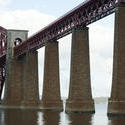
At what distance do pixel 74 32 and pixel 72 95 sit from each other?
9697mm

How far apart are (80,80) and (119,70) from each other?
43.0 feet

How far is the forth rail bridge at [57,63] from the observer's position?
56875mm

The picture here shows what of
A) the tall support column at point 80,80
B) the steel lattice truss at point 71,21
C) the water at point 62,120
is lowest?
the water at point 62,120

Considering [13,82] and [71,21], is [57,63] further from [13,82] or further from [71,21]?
[13,82]

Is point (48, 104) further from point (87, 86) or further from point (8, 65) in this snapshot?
point (8, 65)

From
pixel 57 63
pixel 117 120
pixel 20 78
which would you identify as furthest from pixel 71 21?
pixel 20 78

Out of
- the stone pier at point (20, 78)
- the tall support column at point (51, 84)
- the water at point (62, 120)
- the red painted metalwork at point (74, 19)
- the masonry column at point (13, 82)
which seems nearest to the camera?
the water at point (62, 120)

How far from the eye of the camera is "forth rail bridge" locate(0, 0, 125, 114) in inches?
2239

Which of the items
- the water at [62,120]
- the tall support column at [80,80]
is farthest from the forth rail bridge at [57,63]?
the water at [62,120]

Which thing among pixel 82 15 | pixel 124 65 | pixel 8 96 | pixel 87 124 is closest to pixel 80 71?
pixel 82 15

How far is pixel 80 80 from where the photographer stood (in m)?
68.6

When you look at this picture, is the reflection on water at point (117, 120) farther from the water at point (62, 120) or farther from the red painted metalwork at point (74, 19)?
the red painted metalwork at point (74, 19)

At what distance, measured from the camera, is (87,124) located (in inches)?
1932

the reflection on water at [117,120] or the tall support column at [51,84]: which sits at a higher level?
the tall support column at [51,84]
